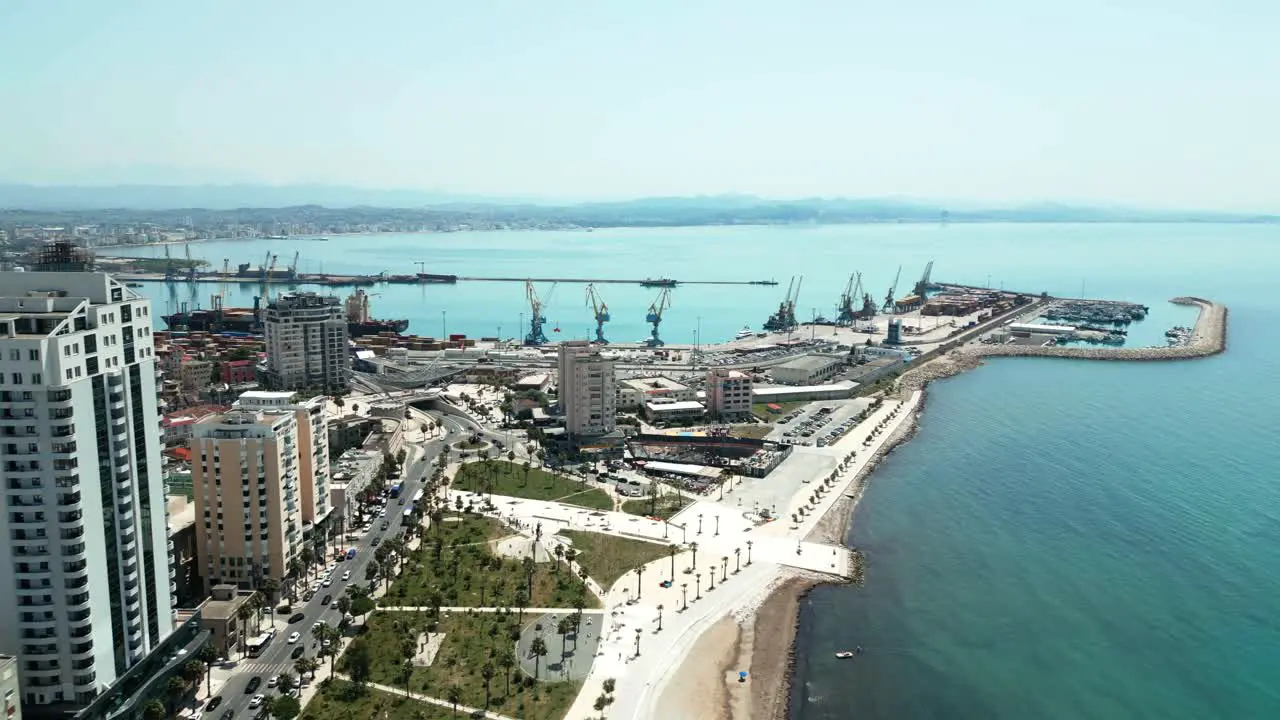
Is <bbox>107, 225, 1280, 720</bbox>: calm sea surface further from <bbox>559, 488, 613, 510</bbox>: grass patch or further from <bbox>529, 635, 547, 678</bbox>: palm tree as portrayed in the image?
<bbox>559, 488, 613, 510</bbox>: grass patch

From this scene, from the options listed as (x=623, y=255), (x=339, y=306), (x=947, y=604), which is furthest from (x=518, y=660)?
(x=623, y=255)

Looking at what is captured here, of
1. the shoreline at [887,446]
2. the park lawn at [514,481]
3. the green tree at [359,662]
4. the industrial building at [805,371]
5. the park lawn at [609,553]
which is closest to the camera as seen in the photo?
the green tree at [359,662]

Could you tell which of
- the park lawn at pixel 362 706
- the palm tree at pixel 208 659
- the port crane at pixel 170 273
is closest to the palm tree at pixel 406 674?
the park lawn at pixel 362 706

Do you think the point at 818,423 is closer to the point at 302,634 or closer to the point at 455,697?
the point at 302,634

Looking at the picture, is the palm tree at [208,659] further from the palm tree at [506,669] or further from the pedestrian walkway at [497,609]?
the palm tree at [506,669]

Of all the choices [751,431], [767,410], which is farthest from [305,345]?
[767,410]

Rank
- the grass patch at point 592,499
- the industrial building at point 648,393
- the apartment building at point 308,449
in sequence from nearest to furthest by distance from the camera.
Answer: the apartment building at point 308,449, the grass patch at point 592,499, the industrial building at point 648,393
